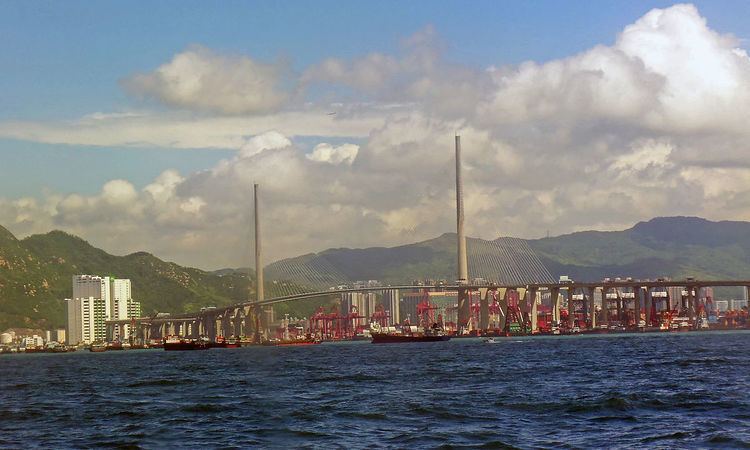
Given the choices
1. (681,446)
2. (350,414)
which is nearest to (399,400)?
(350,414)

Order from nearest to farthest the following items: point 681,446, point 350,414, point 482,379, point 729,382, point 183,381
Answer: point 681,446, point 350,414, point 729,382, point 482,379, point 183,381

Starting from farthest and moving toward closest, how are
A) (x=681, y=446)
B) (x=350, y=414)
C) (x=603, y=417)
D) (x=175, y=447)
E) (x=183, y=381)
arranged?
(x=183, y=381) < (x=350, y=414) < (x=603, y=417) < (x=175, y=447) < (x=681, y=446)

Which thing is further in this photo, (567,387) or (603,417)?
(567,387)

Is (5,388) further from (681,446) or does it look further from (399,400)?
(681,446)

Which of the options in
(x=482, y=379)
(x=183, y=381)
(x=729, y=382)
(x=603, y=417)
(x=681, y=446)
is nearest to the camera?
(x=681, y=446)

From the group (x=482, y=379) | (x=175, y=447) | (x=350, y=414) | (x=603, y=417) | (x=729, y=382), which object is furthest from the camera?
(x=482, y=379)

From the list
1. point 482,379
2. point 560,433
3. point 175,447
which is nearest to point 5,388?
point 482,379

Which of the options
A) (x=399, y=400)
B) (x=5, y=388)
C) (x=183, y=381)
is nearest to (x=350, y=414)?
(x=399, y=400)

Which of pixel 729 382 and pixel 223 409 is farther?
pixel 729 382

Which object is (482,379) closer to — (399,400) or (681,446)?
(399,400)
